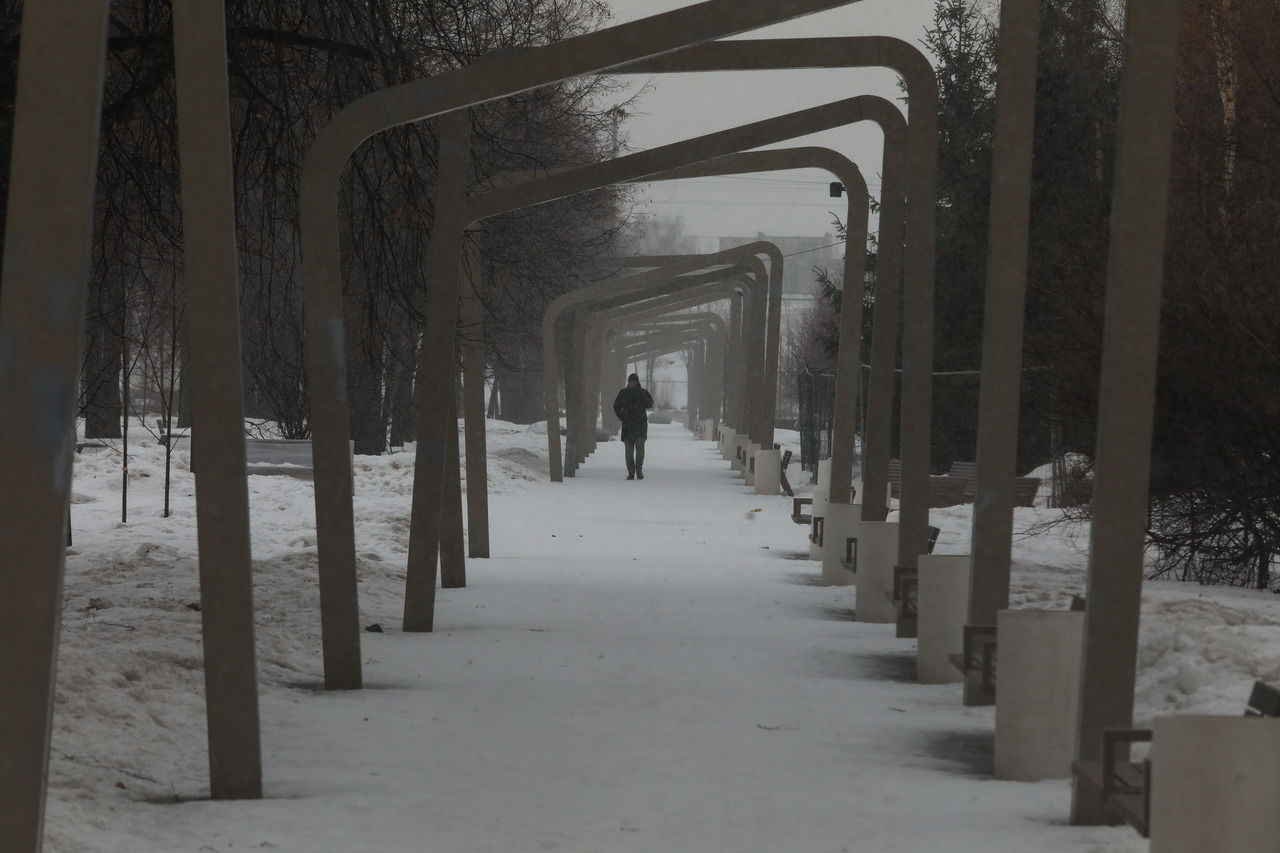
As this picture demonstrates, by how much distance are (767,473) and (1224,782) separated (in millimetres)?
20198

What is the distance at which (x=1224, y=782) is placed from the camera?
382 cm

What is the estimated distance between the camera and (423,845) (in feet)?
15.6

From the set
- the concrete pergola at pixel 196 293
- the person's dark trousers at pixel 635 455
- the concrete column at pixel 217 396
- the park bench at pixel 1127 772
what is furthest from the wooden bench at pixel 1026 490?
the concrete column at pixel 217 396

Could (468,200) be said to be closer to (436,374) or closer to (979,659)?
(436,374)

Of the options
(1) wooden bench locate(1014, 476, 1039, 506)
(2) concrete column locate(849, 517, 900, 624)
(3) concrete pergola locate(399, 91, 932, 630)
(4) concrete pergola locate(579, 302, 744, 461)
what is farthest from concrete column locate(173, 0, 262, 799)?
(4) concrete pergola locate(579, 302, 744, 461)

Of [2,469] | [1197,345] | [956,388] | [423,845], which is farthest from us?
[956,388]

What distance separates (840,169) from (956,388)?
540 inches

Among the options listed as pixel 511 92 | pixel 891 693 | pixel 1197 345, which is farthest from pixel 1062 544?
pixel 511 92

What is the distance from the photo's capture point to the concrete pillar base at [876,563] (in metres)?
10.5

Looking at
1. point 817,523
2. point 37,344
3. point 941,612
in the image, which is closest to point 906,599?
point 941,612

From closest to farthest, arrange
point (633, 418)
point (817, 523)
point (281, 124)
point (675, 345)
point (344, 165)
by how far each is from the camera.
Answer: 1. point (344, 165)
2. point (281, 124)
3. point (817, 523)
4. point (633, 418)
5. point (675, 345)

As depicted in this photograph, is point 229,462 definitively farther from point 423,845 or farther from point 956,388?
point 956,388

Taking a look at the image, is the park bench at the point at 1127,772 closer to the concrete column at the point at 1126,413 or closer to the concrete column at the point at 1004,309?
the concrete column at the point at 1126,413

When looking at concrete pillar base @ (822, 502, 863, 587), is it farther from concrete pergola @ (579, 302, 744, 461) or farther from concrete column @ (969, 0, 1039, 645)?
concrete pergola @ (579, 302, 744, 461)
